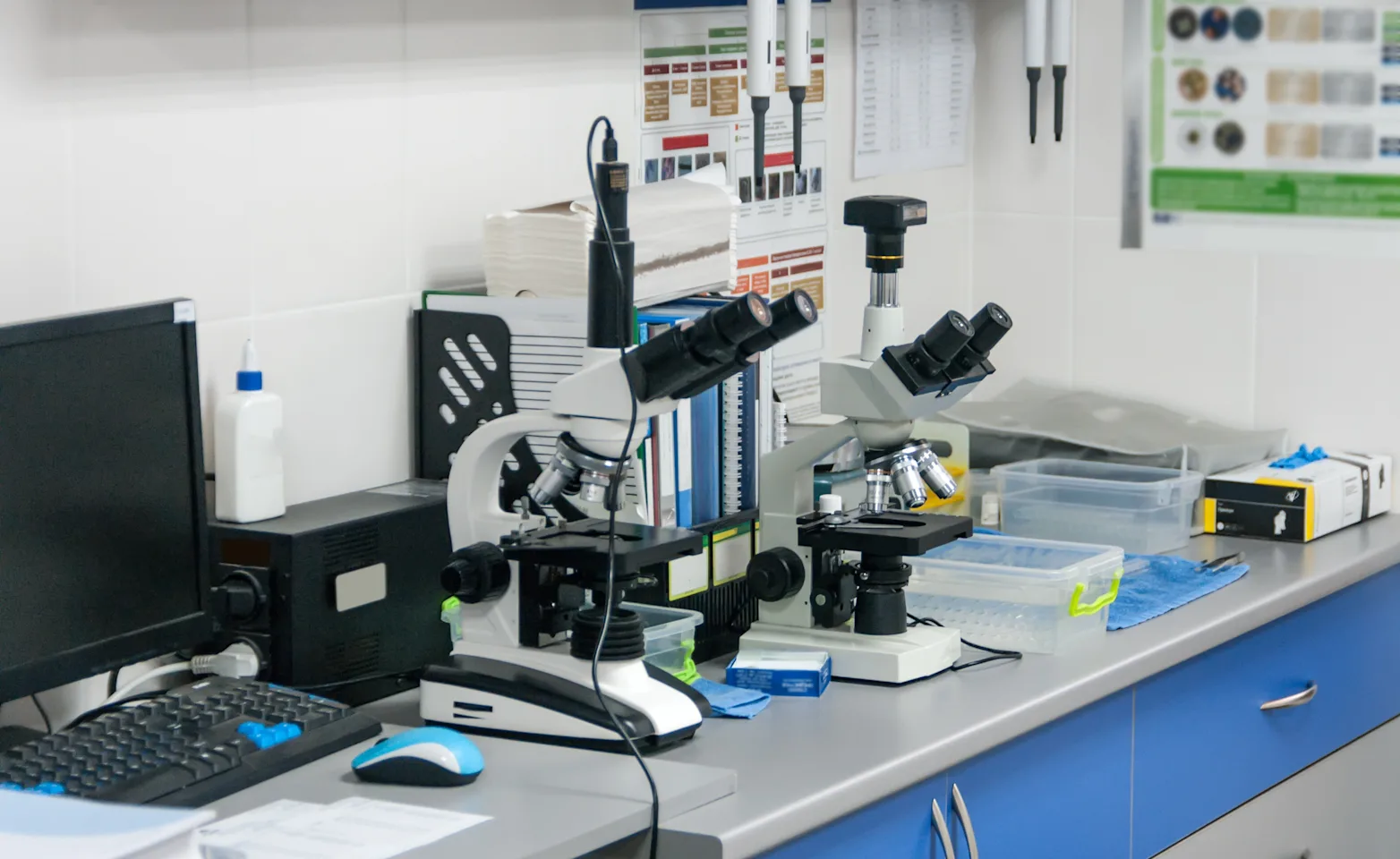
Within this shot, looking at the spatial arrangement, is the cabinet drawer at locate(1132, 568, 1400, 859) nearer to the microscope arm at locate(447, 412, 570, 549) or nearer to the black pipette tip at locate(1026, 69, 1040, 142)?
the microscope arm at locate(447, 412, 570, 549)

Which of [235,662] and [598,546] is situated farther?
[235,662]

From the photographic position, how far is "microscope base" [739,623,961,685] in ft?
6.34

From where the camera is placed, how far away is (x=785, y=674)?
1917 millimetres

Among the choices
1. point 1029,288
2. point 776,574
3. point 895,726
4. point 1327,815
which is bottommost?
point 1327,815

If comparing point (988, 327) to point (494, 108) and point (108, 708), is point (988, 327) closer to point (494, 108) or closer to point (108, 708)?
point (494, 108)

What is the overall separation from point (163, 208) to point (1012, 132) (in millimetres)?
1708

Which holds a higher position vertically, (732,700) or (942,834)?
(732,700)

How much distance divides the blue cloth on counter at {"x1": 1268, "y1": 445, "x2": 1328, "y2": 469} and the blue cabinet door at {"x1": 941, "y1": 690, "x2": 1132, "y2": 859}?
78 cm

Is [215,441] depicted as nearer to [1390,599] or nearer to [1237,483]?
[1237,483]

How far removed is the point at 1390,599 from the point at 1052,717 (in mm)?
943

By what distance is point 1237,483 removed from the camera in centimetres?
264

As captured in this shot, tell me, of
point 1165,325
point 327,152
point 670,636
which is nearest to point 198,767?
point 670,636

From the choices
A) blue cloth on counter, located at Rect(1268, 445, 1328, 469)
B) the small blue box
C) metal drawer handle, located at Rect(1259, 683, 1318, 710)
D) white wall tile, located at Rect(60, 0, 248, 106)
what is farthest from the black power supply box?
blue cloth on counter, located at Rect(1268, 445, 1328, 469)

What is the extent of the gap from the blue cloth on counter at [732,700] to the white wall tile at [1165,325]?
136 cm
